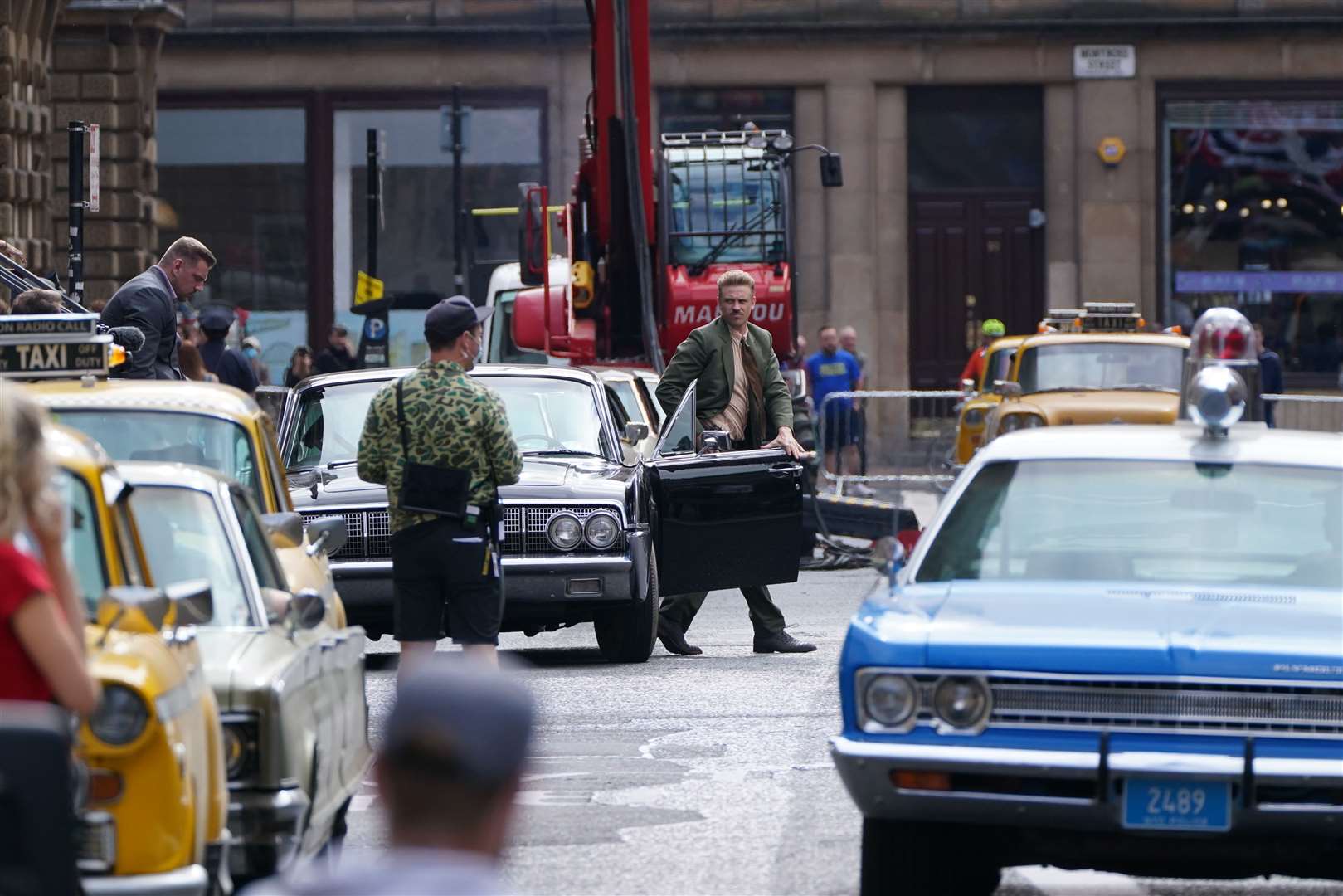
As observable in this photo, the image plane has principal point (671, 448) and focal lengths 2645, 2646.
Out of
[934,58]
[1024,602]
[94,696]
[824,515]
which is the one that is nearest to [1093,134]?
[934,58]

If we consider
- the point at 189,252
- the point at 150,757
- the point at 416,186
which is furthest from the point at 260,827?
the point at 416,186

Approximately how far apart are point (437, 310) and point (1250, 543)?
3.38 m

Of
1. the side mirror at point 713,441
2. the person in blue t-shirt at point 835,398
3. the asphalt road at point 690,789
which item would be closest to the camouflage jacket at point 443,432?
the asphalt road at point 690,789

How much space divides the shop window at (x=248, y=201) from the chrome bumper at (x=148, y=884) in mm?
30927

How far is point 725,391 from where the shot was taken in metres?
13.9

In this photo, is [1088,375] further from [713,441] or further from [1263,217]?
[1263,217]

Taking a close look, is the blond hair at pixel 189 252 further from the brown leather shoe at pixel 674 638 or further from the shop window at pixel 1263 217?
the shop window at pixel 1263 217

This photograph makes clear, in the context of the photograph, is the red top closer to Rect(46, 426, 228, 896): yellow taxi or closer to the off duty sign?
Rect(46, 426, 228, 896): yellow taxi

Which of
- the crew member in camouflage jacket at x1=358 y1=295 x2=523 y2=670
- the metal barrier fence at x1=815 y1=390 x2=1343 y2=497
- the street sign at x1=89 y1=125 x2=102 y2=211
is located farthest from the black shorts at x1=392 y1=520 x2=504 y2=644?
the metal barrier fence at x1=815 y1=390 x2=1343 y2=497

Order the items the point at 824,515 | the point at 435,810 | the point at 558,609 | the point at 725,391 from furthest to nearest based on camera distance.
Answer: the point at 824,515, the point at 725,391, the point at 558,609, the point at 435,810

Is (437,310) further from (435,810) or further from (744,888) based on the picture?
(435,810)

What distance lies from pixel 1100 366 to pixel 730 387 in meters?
8.91

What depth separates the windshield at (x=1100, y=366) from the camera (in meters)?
21.9

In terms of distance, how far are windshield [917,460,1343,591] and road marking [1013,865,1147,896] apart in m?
0.89
